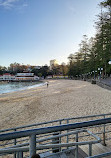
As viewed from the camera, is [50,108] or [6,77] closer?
[50,108]

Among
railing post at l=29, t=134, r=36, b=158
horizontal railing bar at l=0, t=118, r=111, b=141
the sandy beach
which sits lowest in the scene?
the sandy beach

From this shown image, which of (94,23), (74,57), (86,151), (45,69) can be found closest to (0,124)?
(86,151)

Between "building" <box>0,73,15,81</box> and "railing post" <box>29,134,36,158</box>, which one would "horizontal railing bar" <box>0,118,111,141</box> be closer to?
"railing post" <box>29,134,36,158</box>

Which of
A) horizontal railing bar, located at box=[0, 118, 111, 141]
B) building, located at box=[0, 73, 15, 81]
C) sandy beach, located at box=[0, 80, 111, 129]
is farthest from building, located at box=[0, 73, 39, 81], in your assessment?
horizontal railing bar, located at box=[0, 118, 111, 141]

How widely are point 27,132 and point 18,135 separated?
7cm

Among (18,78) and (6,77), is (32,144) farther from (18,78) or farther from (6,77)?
(6,77)

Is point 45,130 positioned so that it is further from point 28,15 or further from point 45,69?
point 45,69

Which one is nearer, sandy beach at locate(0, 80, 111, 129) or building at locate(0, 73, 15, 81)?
sandy beach at locate(0, 80, 111, 129)

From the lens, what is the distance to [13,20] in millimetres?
28234

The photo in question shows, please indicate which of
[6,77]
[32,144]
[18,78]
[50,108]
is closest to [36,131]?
[32,144]

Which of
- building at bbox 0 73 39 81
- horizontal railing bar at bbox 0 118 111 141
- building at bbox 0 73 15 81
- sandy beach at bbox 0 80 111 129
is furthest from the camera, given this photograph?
building at bbox 0 73 15 81

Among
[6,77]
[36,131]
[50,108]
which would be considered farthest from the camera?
[6,77]

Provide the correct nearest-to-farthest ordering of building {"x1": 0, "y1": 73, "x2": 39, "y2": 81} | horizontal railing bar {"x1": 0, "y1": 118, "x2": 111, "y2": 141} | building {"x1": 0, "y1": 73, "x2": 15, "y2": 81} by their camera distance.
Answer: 1. horizontal railing bar {"x1": 0, "y1": 118, "x2": 111, "y2": 141}
2. building {"x1": 0, "y1": 73, "x2": 39, "y2": 81}
3. building {"x1": 0, "y1": 73, "x2": 15, "y2": 81}

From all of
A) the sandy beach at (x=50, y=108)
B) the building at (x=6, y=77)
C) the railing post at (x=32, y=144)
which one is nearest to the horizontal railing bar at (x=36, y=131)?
the railing post at (x=32, y=144)
